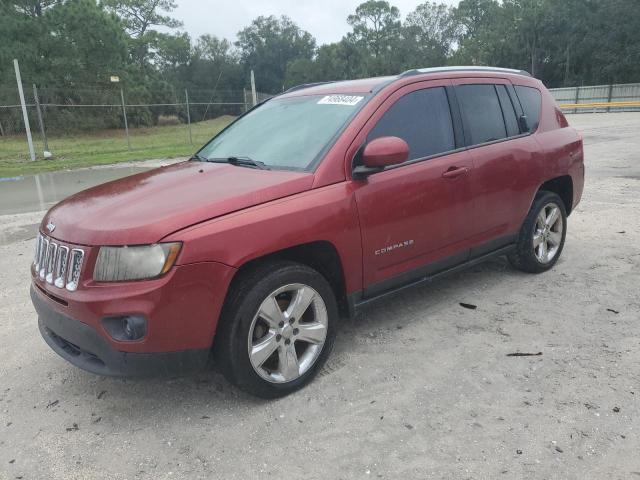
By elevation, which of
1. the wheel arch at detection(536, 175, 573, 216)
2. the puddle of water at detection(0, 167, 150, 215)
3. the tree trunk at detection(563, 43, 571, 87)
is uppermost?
the tree trunk at detection(563, 43, 571, 87)

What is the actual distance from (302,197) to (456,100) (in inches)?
68.2

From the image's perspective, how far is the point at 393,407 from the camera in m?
2.96

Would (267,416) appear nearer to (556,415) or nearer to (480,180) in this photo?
(556,415)

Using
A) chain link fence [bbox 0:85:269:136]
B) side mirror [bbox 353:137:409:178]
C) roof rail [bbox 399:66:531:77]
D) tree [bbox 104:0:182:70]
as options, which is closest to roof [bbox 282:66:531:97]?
roof rail [bbox 399:66:531:77]

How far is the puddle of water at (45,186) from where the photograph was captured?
9.57 m

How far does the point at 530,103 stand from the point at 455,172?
5.05 feet

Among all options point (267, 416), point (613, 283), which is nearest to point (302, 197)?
point (267, 416)

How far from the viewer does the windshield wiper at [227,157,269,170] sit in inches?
135

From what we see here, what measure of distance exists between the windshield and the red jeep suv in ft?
0.05

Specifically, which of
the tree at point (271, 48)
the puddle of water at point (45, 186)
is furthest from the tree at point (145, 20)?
the puddle of water at point (45, 186)

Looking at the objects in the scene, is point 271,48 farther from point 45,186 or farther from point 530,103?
point 530,103

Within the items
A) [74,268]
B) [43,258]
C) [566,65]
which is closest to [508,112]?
[74,268]

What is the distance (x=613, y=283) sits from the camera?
464 centimetres

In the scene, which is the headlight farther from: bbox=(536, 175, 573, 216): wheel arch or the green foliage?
the green foliage
